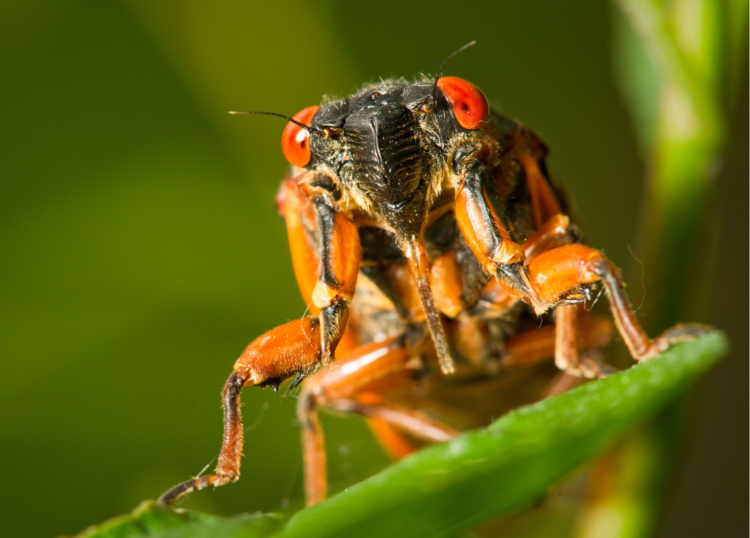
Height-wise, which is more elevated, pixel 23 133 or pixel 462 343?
pixel 23 133

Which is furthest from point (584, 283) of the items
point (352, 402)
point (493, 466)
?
point (352, 402)

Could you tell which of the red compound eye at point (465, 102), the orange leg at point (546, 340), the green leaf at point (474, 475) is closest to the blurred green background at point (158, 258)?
the orange leg at point (546, 340)

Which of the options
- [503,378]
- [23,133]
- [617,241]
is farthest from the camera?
[617,241]

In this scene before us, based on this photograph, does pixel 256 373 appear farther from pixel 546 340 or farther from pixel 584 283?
pixel 546 340

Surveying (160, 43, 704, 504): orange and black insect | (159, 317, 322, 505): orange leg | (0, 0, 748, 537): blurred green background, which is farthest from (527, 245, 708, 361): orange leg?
(0, 0, 748, 537): blurred green background

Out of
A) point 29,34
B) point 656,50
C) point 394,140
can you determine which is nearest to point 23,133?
point 29,34

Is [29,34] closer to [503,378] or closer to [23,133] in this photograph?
[23,133]

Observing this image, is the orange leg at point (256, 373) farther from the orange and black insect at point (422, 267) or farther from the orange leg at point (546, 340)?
the orange leg at point (546, 340)
